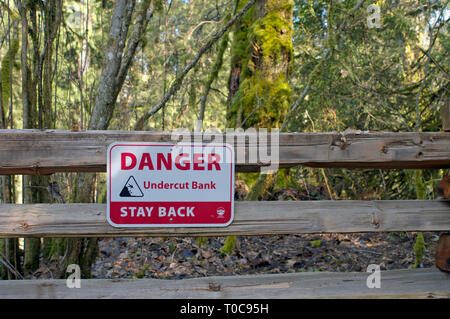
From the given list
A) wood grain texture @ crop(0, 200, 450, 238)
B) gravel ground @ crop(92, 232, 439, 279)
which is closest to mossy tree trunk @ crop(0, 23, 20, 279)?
gravel ground @ crop(92, 232, 439, 279)

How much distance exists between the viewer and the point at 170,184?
2787 mm

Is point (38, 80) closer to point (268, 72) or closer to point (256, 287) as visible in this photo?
point (256, 287)

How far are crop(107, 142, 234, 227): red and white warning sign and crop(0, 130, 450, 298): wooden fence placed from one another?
0.22ft

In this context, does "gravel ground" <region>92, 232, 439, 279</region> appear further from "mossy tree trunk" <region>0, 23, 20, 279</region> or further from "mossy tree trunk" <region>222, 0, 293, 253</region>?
"mossy tree trunk" <region>222, 0, 293, 253</region>

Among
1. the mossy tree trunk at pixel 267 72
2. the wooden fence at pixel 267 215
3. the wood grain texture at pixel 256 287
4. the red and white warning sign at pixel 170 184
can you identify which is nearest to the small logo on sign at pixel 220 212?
the red and white warning sign at pixel 170 184

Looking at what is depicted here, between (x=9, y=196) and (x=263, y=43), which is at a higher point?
(x=263, y=43)

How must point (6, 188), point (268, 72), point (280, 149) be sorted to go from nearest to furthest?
point (280, 149)
point (6, 188)
point (268, 72)

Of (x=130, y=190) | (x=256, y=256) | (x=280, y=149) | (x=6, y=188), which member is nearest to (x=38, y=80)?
(x=6, y=188)

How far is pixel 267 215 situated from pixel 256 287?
544mm

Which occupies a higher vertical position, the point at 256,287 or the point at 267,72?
the point at 267,72

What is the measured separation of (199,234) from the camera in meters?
2.84

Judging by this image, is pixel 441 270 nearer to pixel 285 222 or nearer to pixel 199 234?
pixel 285 222
